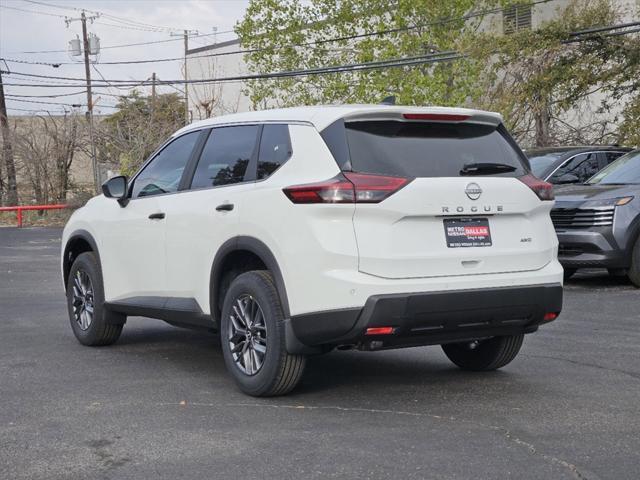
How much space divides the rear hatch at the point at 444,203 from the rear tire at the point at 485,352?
0.91 metres

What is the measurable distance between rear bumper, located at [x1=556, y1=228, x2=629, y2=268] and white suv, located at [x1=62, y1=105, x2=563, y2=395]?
5886 mm

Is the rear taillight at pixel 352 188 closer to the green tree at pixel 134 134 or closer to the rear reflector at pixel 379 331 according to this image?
the rear reflector at pixel 379 331

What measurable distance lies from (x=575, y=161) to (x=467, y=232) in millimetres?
9689

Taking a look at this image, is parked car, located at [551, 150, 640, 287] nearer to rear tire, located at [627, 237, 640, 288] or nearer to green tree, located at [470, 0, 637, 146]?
rear tire, located at [627, 237, 640, 288]

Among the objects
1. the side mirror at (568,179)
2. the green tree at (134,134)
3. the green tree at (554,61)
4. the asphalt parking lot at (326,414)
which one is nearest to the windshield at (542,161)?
the side mirror at (568,179)

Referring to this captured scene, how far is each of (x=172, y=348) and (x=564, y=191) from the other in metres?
6.87

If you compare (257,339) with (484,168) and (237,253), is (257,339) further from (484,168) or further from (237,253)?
(484,168)

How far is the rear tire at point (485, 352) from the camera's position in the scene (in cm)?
748

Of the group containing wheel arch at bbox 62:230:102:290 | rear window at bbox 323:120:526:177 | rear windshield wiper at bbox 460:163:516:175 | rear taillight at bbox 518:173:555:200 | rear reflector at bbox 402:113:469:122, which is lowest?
wheel arch at bbox 62:230:102:290

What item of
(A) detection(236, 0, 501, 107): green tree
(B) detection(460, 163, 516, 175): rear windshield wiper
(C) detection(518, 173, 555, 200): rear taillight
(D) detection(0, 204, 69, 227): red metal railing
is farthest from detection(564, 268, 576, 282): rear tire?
(D) detection(0, 204, 69, 227): red metal railing

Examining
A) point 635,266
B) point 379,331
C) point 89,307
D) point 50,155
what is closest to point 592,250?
point 635,266

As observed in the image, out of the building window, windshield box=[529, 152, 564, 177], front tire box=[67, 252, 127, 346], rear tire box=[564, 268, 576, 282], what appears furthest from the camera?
the building window

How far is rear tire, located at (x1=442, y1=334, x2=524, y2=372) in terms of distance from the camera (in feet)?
24.5

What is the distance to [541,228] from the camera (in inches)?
269
